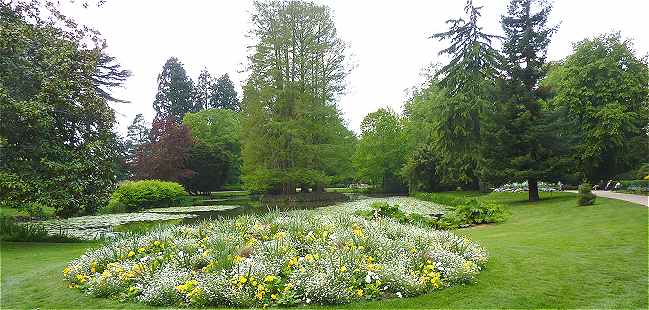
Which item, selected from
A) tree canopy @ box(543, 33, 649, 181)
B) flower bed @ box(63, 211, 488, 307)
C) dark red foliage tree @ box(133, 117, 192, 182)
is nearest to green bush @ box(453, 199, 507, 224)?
flower bed @ box(63, 211, 488, 307)

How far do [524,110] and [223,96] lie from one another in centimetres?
6238

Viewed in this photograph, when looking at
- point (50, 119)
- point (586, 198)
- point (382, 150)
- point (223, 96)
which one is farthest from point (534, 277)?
point (223, 96)

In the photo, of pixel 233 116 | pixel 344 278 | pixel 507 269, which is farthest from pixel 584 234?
pixel 233 116

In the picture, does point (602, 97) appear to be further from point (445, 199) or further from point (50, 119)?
point (50, 119)

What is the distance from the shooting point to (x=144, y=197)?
3109cm

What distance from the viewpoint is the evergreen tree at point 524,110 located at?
23.6m

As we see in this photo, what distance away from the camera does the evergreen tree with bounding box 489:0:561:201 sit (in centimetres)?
2358

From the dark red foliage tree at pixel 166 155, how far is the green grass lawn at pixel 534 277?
31998mm

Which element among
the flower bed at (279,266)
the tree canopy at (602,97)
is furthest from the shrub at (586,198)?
the flower bed at (279,266)

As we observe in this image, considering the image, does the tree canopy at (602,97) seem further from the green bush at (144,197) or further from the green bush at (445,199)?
the green bush at (144,197)

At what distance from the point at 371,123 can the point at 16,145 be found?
3960 centimetres

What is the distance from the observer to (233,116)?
62031mm

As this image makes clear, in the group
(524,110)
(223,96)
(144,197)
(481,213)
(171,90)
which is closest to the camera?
(481,213)

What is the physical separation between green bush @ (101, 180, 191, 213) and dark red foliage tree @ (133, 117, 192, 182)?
312 inches
